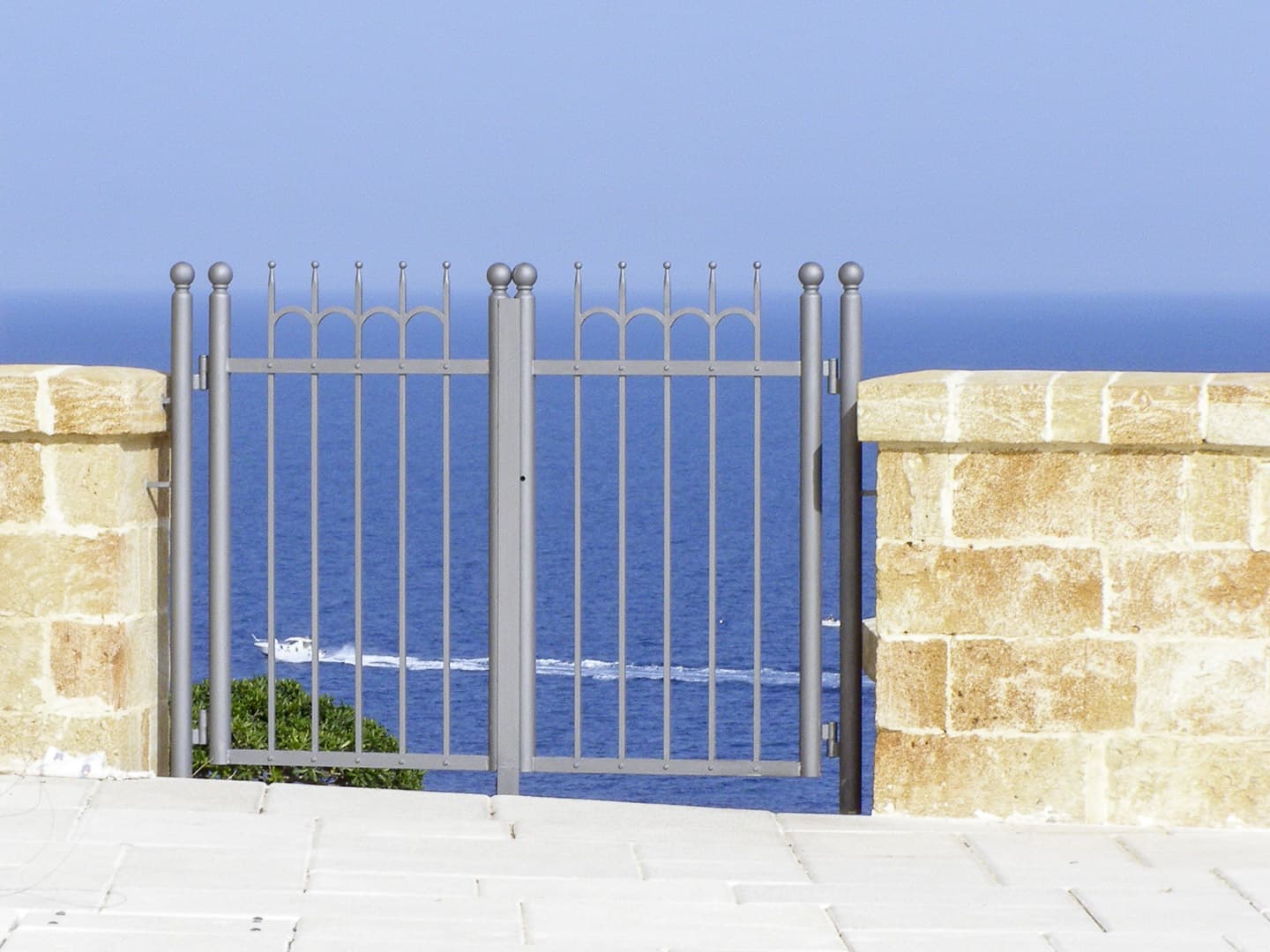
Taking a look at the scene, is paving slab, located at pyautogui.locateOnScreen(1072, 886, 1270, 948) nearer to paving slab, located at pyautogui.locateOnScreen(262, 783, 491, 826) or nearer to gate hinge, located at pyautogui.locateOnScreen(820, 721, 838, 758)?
gate hinge, located at pyautogui.locateOnScreen(820, 721, 838, 758)

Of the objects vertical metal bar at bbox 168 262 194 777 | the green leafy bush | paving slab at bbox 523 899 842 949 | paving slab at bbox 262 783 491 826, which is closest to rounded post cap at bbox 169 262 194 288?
vertical metal bar at bbox 168 262 194 777

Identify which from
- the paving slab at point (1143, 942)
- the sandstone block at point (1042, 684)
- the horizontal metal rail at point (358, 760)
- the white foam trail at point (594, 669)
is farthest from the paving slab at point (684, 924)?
the white foam trail at point (594, 669)

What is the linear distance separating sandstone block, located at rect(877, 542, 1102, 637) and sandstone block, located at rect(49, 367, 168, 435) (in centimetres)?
249

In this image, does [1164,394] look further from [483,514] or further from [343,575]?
[483,514]

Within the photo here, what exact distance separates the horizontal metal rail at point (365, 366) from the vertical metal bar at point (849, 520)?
1.19m

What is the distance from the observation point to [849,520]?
19.6 feet

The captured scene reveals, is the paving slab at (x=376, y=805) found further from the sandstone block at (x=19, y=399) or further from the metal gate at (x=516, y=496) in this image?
the sandstone block at (x=19, y=399)

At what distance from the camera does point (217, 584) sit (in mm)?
6191

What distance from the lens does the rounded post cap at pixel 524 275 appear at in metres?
5.98

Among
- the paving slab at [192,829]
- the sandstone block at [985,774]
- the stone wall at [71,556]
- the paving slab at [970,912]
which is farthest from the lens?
the stone wall at [71,556]

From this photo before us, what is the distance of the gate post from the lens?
19.5 ft

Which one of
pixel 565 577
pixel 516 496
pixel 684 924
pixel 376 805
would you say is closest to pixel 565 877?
pixel 684 924

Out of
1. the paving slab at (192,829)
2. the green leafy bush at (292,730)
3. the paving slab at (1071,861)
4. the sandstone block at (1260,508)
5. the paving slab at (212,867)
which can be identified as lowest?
the green leafy bush at (292,730)

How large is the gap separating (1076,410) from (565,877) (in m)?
2.07
